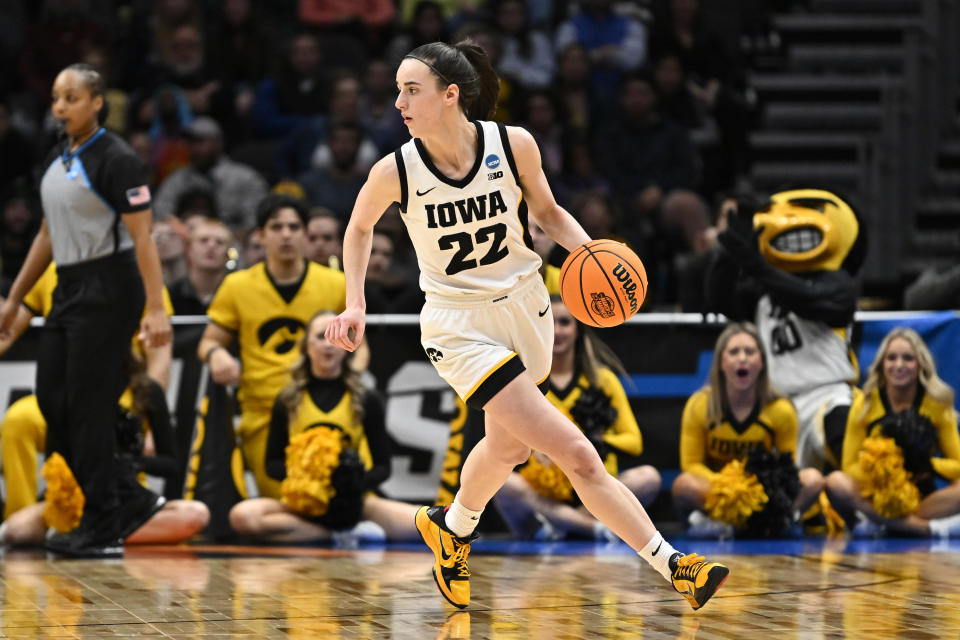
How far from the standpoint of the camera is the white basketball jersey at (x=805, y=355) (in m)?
8.21

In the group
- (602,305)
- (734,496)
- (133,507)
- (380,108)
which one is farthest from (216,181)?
(602,305)

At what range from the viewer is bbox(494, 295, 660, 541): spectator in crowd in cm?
764

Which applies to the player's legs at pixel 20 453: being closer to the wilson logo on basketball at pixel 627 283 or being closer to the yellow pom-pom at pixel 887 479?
the wilson logo on basketball at pixel 627 283

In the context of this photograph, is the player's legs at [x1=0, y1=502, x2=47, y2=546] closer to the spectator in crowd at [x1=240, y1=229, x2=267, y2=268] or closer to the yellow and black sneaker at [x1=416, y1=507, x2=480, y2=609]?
the spectator in crowd at [x1=240, y1=229, x2=267, y2=268]

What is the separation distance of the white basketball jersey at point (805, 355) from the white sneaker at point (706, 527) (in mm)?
975

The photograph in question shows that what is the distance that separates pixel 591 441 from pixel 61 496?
8.82 feet

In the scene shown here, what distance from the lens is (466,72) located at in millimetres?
5336

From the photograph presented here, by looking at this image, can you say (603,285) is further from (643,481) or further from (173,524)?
(173,524)

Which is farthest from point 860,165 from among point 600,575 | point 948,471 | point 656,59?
point 600,575

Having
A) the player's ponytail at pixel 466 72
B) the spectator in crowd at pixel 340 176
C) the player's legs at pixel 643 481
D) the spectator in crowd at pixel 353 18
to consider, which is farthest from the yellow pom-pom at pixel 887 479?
the spectator in crowd at pixel 353 18

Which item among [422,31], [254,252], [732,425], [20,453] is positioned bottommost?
[20,453]

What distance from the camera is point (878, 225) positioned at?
11461mm

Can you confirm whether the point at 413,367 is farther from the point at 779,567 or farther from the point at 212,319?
the point at 779,567

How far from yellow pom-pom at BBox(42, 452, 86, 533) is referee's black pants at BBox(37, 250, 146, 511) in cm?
27
